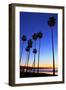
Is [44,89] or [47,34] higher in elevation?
[47,34]

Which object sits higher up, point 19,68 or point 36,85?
point 19,68

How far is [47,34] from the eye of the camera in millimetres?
1741

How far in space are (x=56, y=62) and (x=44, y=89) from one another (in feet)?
0.63

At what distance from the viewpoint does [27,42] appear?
169 cm

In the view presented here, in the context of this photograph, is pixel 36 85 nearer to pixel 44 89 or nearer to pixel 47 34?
pixel 44 89
